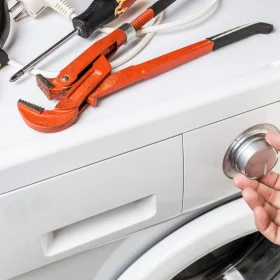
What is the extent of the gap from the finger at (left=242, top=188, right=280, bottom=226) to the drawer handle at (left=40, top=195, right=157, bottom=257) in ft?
0.33

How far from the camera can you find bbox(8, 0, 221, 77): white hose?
497 millimetres

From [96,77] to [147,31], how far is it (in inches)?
3.9

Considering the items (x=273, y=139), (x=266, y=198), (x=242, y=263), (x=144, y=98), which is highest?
(x=144, y=98)

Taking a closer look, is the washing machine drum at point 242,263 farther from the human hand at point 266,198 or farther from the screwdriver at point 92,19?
the screwdriver at point 92,19

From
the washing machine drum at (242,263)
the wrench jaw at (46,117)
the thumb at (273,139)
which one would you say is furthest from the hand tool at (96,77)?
the washing machine drum at (242,263)

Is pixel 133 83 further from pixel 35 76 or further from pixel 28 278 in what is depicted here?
pixel 28 278

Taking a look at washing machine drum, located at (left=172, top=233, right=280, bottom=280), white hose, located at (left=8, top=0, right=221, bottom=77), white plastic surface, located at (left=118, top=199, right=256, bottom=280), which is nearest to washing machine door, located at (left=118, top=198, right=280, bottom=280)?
white plastic surface, located at (left=118, top=199, right=256, bottom=280)

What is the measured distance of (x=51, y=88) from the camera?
0.46 meters

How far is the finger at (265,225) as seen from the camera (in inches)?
20.3

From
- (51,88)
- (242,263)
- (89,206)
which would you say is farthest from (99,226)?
(242,263)

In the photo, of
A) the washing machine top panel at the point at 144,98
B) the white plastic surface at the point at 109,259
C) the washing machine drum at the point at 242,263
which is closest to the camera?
the washing machine top panel at the point at 144,98

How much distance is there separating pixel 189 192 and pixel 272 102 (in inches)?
5.1

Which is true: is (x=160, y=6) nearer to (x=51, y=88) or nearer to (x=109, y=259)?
(x=51, y=88)

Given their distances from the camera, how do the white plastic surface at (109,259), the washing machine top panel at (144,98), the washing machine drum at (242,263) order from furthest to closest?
the washing machine drum at (242,263) → the white plastic surface at (109,259) → the washing machine top panel at (144,98)
